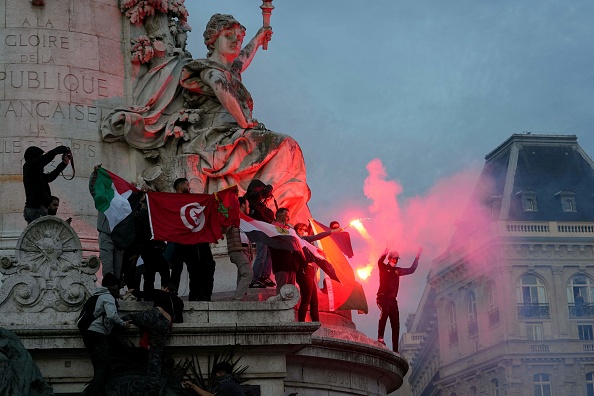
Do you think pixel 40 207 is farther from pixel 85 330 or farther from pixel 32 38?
pixel 32 38

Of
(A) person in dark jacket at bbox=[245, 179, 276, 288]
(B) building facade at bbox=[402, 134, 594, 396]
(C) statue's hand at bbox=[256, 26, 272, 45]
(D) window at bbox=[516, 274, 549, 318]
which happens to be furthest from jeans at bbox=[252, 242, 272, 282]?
(D) window at bbox=[516, 274, 549, 318]

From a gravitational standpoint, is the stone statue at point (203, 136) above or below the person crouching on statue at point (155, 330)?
above

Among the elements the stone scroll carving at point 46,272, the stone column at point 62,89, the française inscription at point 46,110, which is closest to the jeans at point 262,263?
the stone column at point 62,89

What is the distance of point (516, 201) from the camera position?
→ 75.4 meters

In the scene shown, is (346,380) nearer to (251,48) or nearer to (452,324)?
(251,48)

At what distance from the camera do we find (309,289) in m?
24.5

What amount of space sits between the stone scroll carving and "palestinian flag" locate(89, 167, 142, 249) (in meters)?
1.39

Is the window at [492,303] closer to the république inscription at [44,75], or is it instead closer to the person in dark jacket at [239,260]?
the république inscription at [44,75]

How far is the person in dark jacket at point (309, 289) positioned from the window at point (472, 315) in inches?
1960

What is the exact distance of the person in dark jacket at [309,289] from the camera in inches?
955

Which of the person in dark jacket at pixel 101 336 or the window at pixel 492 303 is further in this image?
the window at pixel 492 303

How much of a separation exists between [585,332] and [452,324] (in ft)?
29.3

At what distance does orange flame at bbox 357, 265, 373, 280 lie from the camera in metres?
27.9

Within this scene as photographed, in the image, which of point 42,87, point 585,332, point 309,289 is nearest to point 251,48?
point 42,87
